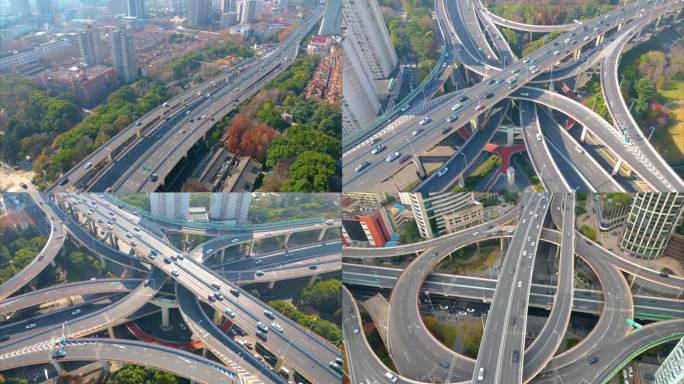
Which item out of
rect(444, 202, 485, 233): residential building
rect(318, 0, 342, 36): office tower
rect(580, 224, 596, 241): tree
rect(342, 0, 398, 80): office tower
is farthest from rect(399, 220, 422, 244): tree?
rect(318, 0, 342, 36): office tower

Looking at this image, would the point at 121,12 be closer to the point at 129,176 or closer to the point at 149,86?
the point at 149,86

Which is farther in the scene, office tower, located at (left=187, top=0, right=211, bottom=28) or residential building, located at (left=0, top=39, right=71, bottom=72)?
office tower, located at (left=187, top=0, right=211, bottom=28)

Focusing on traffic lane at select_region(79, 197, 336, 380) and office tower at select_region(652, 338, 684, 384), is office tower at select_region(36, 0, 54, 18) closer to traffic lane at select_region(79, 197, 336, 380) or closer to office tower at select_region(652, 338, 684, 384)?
traffic lane at select_region(79, 197, 336, 380)

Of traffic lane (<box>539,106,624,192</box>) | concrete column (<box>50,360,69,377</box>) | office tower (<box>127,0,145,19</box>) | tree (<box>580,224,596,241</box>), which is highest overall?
traffic lane (<box>539,106,624,192</box>)

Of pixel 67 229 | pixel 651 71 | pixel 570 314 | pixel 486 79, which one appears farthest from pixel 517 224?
pixel 67 229

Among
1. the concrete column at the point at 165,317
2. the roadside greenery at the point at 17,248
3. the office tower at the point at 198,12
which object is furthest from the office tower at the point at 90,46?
the concrete column at the point at 165,317

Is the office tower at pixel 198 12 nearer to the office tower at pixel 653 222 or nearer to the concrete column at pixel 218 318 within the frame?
the concrete column at pixel 218 318

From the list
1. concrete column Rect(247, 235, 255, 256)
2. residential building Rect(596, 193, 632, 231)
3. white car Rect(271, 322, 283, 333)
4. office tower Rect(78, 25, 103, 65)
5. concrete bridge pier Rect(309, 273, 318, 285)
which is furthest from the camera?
office tower Rect(78, 25, 103, 65)

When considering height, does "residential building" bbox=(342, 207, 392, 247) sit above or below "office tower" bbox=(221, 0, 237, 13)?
below
